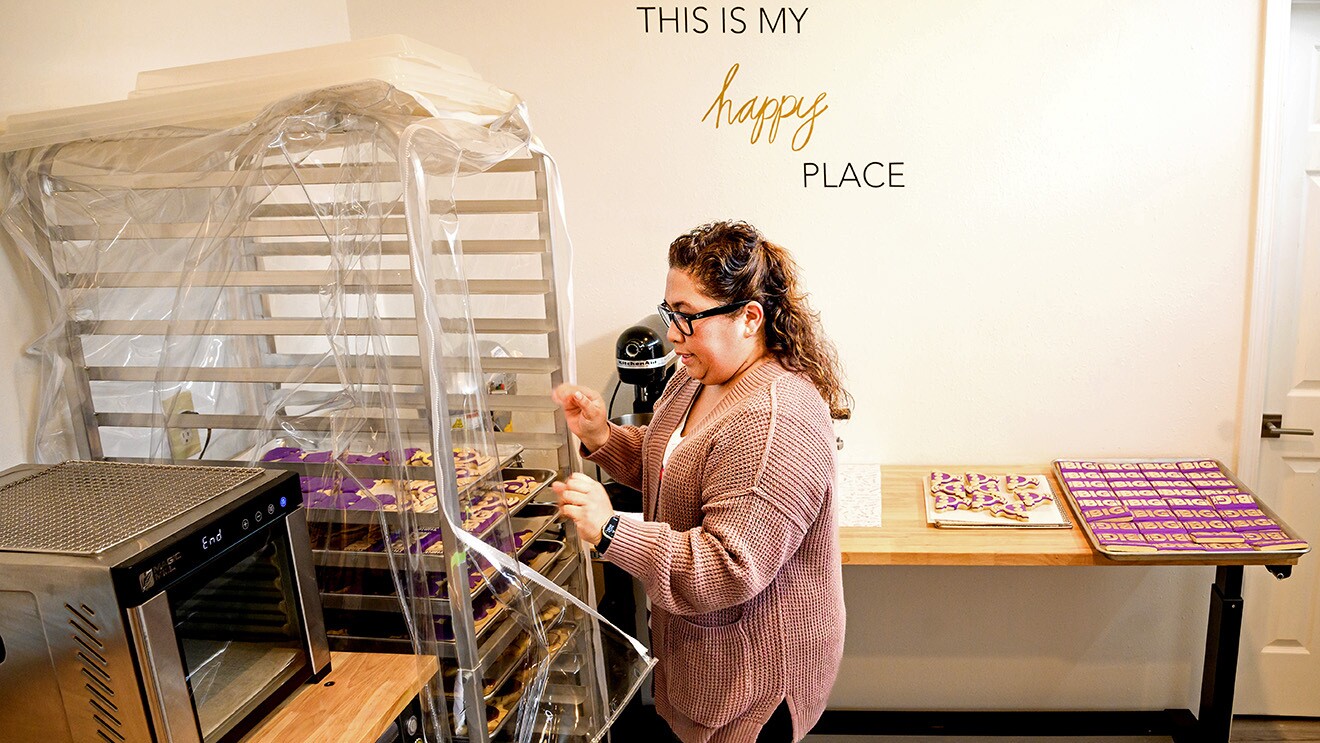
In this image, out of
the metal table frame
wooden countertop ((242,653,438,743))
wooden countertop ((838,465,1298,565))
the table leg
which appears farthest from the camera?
the metal table frame

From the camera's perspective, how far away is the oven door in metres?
1.05

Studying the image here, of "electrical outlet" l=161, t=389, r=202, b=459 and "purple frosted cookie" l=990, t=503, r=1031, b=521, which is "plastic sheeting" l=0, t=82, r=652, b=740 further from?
"purple frosted cookie" l=990, t=503, r=1031, b=521

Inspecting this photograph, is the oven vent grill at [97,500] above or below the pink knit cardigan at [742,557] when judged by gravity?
above

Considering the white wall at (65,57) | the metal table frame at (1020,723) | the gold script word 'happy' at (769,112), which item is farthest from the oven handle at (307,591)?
the metal table frame at (1020,723)

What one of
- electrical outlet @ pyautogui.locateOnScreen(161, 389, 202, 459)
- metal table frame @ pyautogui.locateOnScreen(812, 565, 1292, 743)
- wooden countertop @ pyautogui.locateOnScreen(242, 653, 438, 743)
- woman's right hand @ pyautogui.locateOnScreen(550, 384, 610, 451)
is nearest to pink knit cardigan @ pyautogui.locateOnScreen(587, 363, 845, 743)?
woman's right hand @ pyautogui.locateOnScreen(550, 384, 610, 451)

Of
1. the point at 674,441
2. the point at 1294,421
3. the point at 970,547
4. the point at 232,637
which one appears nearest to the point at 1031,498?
the point at 970,547

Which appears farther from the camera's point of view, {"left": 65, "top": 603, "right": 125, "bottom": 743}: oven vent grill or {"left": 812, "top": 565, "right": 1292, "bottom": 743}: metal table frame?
{"left": 812, "top": 565, "right": 1292, "bottom": 743}: metal table frame

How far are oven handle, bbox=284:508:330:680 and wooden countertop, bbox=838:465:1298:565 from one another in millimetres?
1195

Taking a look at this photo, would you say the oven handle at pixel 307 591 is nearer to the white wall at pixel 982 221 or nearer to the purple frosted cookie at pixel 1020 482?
the white wall at pixel 982 221

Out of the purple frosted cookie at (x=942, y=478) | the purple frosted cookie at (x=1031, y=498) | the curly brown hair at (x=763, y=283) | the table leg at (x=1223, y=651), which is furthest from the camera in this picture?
the purple frosted cookie at (x=942, y=478)

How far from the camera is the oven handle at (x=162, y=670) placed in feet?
3.35

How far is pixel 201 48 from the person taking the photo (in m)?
1.90

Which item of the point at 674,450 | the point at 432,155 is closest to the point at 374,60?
the point at 432,155

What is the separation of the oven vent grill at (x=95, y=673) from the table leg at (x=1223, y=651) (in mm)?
2270
